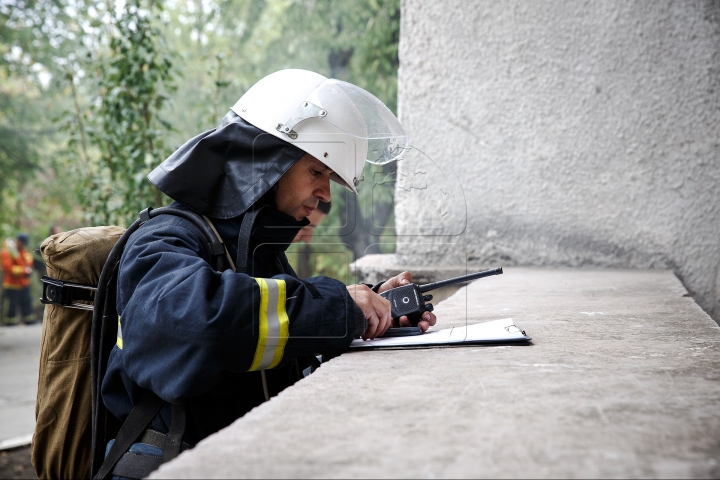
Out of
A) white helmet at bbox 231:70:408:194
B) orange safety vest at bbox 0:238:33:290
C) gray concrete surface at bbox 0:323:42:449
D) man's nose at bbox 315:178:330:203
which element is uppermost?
white helmet at bbox 231:70:408:194

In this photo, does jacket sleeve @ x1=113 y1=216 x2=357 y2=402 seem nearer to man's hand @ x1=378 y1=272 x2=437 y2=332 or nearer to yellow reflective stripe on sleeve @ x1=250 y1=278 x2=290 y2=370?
yellow reflective stripe on sleeve @ x1=250 y1=278 x2=290 y2=370

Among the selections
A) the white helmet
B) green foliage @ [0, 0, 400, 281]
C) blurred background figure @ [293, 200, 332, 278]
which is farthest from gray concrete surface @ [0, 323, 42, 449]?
the white helmet

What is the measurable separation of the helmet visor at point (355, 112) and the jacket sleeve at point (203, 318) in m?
0.59

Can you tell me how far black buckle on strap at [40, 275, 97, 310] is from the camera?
5.69ft

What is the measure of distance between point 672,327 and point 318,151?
1.10 m

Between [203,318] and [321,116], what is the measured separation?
2.54 feet

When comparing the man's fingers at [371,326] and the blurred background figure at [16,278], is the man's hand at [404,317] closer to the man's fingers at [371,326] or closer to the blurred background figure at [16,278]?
the man's fingers at [371,326]

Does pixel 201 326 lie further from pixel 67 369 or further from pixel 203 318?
pixel 67 369

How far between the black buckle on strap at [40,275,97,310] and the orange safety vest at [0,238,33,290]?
410 inches

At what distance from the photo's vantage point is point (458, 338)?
169 cm

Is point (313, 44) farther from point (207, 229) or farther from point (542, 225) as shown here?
point (207, 229)

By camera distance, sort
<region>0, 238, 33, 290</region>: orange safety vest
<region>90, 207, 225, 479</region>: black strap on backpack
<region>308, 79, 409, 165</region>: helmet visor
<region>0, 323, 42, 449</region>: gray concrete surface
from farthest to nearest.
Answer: <region>0, 238, 33, 290</region>: orange safety vest, <region>0, 323, 42, 449</region>: gray concrete surface, <region>308, 79, 409, 165</region>: helmet visor, <region>90, 207, 225, 479</region>: black strap on backpack

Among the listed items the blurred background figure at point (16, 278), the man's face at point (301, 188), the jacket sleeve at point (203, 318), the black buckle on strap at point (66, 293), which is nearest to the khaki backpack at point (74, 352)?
the black buckle on strap at point (66, 293)

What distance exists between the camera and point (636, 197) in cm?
344
